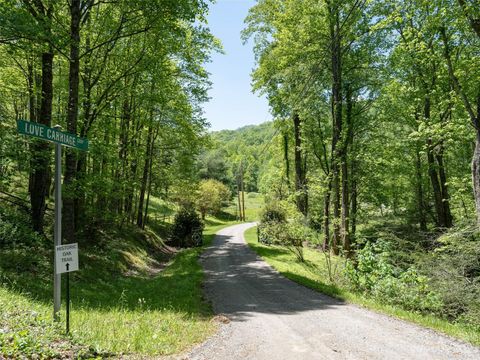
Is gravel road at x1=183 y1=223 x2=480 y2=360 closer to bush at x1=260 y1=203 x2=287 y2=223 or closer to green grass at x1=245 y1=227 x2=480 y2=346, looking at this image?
green grass at x1=245 y1=227 x2=480 y2=346

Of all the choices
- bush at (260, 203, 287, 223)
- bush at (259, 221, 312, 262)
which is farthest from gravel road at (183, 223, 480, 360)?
bush at (260, 203, 287, 223)

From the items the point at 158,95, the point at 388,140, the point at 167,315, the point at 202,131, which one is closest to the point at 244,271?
the point at 167,315

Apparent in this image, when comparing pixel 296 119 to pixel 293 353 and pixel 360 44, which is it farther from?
pixel 293 353

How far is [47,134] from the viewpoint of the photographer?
502 centimetres

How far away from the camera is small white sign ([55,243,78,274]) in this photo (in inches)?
194

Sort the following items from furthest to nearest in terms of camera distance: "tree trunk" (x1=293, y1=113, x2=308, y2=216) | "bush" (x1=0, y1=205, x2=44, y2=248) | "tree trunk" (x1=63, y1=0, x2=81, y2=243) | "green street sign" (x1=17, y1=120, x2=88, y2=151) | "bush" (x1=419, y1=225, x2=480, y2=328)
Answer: "tree trunk" (x1=293, y1=113, x2=308, y2=216) < "tree trunk" (x1=63, y1=0, x2=81, y2=243) < "bush" (x1=0, y1=205, x2=44, y2=248) < "bush" (x1=419, y1=225, x2=480, y2=328) < "green street sign" (x1=17, y1=120, x2=88, y2=151)

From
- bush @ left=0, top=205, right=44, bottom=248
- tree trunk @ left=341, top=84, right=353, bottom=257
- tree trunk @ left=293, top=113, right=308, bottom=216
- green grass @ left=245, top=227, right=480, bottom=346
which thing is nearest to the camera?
green grass @ left=245, top=227, right=480, bottom=346

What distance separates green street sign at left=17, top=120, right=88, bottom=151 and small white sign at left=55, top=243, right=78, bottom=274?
1603 millimetres

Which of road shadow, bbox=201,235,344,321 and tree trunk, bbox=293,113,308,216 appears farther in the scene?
tree trunk, bbox=293,113,308,216

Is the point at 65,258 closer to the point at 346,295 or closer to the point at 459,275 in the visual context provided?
the point at 346,295

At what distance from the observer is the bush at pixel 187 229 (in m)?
26.4

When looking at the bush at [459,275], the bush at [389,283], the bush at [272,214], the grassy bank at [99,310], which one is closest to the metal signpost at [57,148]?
the grassy bank at [99,310]

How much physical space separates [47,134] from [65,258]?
185cm

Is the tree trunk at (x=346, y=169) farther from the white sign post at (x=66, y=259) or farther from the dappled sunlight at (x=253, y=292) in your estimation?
the white sign post at (x=66, y=259)
